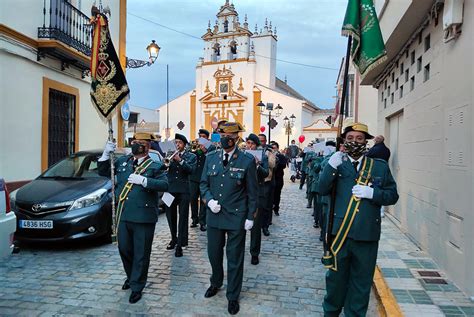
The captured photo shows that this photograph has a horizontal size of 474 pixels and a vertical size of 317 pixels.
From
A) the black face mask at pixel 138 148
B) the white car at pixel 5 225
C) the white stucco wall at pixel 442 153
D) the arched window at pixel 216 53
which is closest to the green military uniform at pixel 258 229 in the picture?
the black face mask at pixel 138 148

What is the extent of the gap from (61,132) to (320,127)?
33.8 metres

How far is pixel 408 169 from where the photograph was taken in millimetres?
7770

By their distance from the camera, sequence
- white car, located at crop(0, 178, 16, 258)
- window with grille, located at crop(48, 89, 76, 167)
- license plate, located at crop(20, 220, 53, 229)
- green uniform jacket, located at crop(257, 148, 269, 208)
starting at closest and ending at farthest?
white car, located at crop(0, 178, 16, 258)
license plate, located at crop(20, 220, 53, 229)
green uniform jacket, located at crop(257, 148, 269, 208)
window with grille, located at crop(48, 89, 76, 167)

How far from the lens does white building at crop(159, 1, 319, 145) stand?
47.6m

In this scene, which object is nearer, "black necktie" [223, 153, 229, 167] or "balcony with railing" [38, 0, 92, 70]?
"black necktie" [223, 153, 229, 167]

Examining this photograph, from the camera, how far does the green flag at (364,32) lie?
5.14 metres

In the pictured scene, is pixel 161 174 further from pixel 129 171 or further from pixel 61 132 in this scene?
pixel 61 132

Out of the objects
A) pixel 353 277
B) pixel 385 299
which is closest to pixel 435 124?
pixel 385 299

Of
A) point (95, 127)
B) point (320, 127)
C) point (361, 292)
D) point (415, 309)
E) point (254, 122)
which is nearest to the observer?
point (361, 292)

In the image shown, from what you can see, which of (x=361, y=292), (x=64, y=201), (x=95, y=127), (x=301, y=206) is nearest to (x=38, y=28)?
(x=95, y=127)

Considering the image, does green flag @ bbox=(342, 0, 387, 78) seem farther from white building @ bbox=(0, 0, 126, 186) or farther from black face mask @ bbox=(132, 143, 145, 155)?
white building @ bbox=(0, 0, 126, 186)

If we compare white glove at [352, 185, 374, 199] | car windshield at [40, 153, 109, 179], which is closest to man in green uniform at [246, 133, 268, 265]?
white glove at [352, 185, 374, 199]

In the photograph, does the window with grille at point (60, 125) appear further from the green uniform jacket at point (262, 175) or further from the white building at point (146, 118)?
the white building at point (146, 118)

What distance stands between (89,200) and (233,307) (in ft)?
11.0
